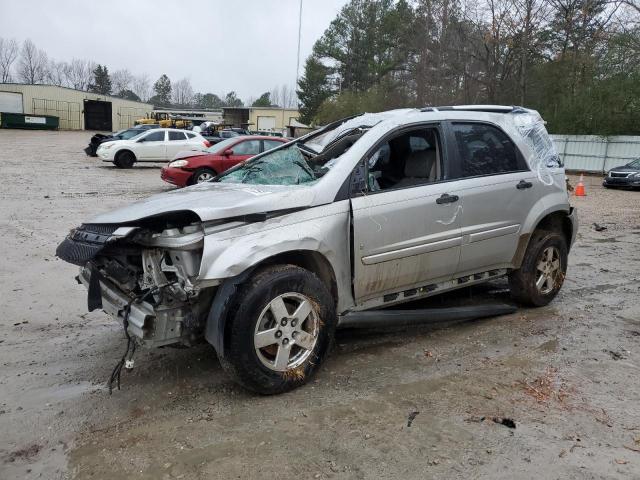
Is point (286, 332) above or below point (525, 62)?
below

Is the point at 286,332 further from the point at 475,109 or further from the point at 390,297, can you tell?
the point at 475,109

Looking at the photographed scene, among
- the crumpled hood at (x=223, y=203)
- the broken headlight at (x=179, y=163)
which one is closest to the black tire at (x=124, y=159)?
the broken headlight at (x=179, y=163)

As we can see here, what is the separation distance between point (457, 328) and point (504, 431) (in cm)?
173

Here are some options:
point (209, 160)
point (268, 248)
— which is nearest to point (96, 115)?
point (209, 160)

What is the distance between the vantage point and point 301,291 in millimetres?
3445

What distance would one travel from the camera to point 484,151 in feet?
15.4

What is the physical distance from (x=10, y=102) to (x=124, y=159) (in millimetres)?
47236

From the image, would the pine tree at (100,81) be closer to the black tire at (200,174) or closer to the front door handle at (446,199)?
the black tire at (200,174)

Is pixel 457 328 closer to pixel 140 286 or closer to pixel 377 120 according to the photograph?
pixel 377 120

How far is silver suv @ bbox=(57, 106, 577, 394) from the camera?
10.7ft

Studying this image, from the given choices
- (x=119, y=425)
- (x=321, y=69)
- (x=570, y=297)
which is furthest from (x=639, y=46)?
(x=321, y=69)

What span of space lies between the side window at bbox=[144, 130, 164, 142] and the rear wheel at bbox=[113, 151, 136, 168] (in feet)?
2.82

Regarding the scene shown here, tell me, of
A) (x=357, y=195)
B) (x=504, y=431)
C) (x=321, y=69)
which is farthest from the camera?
(x=321, y=69)

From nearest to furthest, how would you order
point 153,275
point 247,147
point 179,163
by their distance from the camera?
point 153,275, point 179,163, point 247,147
